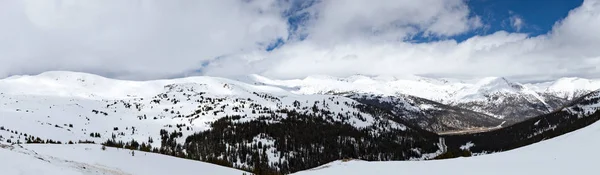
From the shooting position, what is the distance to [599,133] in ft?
50.0

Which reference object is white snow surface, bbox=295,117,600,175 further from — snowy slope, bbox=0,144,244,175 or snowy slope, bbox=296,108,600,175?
snowy slope, bbox=0,144,244,175

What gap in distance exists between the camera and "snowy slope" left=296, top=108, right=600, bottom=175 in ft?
38.9

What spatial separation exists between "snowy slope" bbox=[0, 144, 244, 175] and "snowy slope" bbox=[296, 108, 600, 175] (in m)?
8.12

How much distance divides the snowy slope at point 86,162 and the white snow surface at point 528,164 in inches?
322

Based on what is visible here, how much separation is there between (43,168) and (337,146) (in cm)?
18574

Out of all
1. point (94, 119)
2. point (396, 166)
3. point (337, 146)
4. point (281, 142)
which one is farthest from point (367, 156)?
point (396, 166)

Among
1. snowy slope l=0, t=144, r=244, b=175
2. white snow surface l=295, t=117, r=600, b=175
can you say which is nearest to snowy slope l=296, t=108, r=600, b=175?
white snow surface l=295, t=117, r=600, b=175

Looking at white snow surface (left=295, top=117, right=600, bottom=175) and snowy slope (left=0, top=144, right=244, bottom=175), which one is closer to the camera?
snowy slope (left=0, top=144, right=244, bottom=175)

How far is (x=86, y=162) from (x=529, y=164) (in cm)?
1833

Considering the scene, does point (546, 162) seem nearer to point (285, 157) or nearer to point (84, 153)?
point (84, 153)

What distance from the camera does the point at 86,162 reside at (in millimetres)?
16922

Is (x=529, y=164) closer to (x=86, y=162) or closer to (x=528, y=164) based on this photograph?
(x=528, y=164)

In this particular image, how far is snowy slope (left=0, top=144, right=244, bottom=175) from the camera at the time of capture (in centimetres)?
1104

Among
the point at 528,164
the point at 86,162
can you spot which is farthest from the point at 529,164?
the point at 86,162
